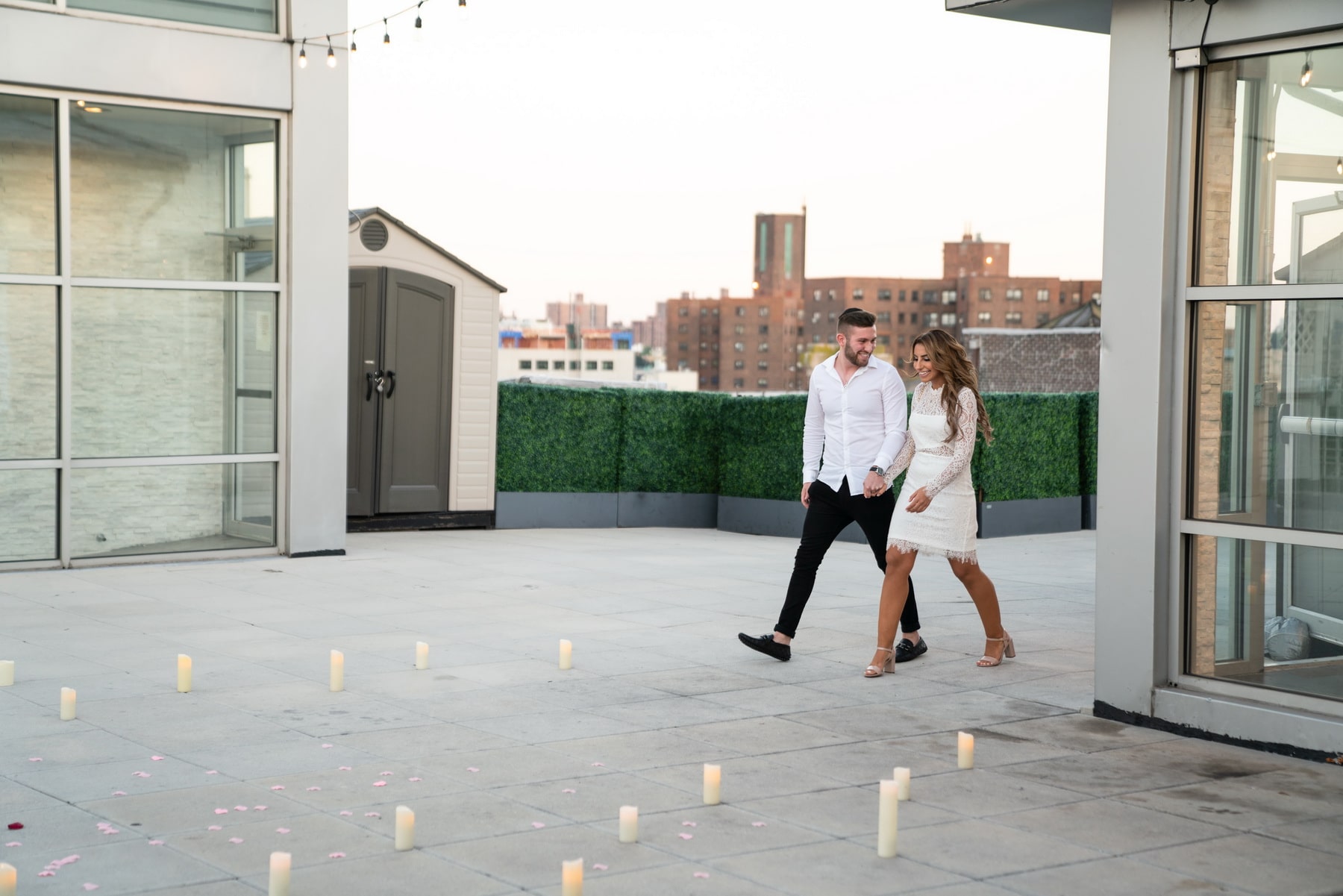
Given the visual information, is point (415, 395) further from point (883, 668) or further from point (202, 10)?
point (883, 668)

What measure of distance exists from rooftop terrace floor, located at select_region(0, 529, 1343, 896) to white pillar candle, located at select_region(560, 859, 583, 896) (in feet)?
0.98

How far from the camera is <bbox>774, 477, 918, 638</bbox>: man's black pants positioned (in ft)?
24.6

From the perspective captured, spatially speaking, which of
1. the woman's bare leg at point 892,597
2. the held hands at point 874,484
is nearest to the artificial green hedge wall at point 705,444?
the held hands at point 874,484

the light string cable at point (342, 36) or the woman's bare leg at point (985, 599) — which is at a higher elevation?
the light string cable at point (342, 36)

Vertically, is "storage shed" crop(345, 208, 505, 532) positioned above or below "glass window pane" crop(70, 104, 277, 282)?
below

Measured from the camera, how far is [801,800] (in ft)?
16.0

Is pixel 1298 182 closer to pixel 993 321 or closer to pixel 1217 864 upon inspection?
pixel 1217 864

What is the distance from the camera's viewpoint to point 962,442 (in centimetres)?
714

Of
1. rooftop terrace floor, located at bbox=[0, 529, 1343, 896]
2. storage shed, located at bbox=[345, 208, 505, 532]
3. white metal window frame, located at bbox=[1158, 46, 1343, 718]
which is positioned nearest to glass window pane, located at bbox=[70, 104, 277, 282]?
storage shed, located at bbox=[345, 208, 505, 532]

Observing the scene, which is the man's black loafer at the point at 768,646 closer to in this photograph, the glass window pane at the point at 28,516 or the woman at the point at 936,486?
the woman at the point at 936,486

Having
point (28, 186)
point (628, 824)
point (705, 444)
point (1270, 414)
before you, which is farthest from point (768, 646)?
point (705, 444)

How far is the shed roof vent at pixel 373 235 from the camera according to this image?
13.6 metres

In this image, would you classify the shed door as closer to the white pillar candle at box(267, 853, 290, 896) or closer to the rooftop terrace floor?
the rooftop terrace floor

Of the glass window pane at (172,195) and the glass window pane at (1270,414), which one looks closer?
the glass window pane at (1270,414)
